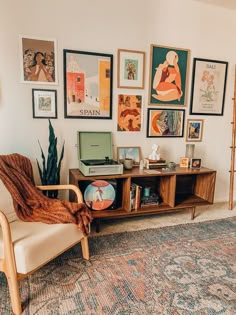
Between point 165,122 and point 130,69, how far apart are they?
0.76m

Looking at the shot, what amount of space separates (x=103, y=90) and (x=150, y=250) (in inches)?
67.3

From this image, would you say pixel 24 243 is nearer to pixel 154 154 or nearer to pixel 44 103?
pixel 44 103

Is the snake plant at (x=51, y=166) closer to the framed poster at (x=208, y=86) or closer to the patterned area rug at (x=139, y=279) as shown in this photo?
the patterned area rug at (x=139, y=279)

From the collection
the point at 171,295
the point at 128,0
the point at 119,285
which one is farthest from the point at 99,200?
the point at 128,0

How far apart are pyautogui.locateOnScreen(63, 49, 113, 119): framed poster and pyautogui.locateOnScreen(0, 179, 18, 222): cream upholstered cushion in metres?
1.03

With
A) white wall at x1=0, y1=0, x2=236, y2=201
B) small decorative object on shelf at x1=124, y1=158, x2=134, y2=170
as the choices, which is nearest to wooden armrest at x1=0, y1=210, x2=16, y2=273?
white wall at x1=0, y1=0, x2=236, y2=201

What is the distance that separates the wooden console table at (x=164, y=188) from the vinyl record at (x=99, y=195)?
0.21 feet

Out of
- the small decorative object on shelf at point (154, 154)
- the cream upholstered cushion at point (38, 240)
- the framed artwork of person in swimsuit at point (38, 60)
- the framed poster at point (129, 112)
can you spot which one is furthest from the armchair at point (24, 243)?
the framed poster at point (129, 112)

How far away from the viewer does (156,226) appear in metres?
2.57

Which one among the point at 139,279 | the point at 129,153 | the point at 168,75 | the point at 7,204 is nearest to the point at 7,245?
the point at 7,204

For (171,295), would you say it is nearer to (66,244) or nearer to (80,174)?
(66,244)

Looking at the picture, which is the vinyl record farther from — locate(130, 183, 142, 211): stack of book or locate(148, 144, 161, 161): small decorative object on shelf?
locate(148, 144, 161, 161): small decorative object on shelf

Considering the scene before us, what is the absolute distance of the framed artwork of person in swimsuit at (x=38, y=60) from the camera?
2271mm

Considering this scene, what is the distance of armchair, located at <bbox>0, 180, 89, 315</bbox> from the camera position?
4.44 ft
